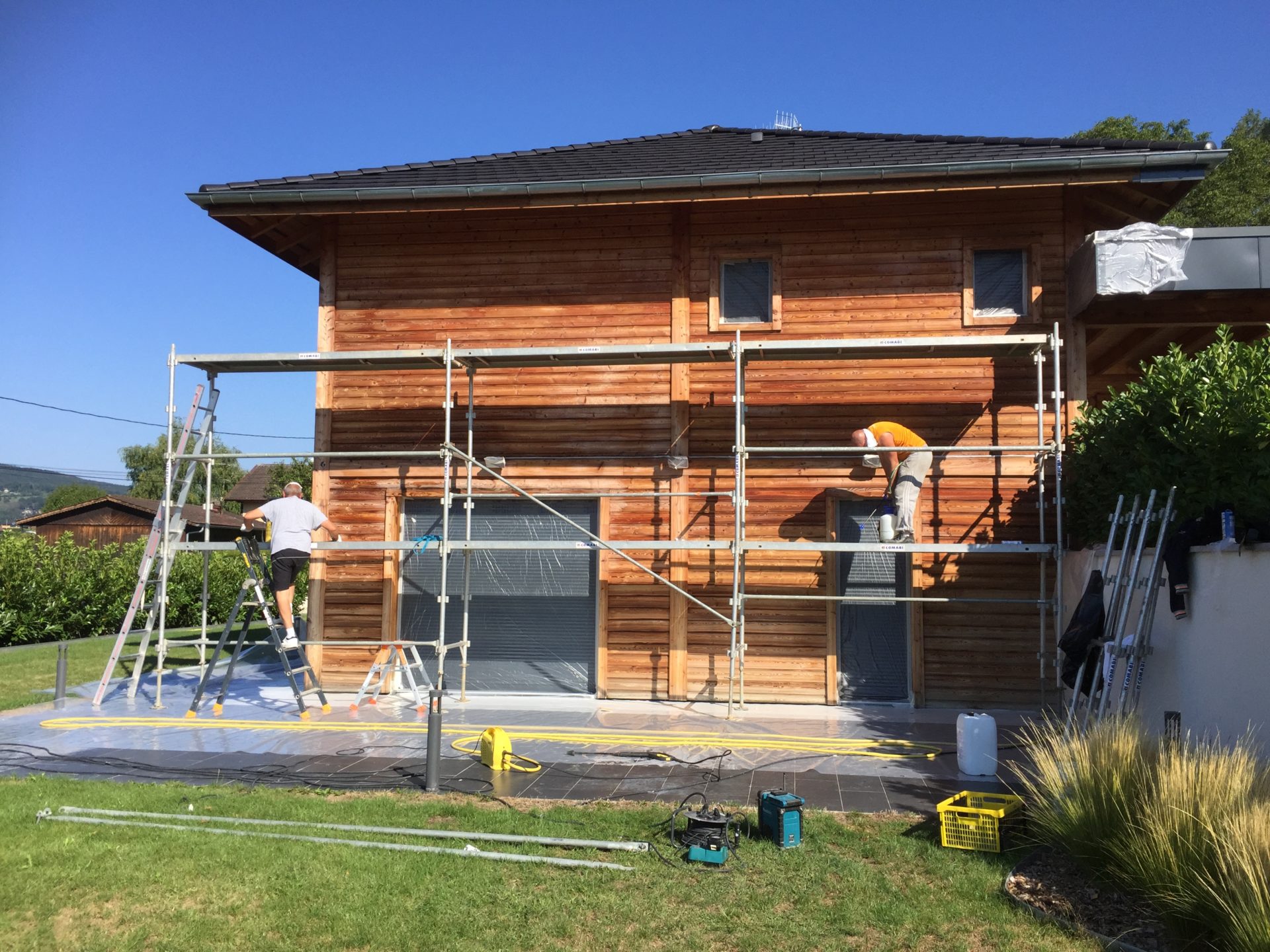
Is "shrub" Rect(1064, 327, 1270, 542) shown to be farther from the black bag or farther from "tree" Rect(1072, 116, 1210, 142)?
"tree" Rect(1072, 116, 1210, 142)

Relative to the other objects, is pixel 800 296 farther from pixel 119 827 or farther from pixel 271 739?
pixel 119 827

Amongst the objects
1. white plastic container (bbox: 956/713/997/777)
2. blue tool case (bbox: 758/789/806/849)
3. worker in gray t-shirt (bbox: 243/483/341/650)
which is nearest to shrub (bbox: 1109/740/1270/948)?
blue tool case (bbox: 758/789/806/849)

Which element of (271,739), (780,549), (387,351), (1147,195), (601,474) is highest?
(1147,195)

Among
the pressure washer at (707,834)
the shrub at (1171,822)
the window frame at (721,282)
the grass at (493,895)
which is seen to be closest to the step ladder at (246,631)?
the grass at (493,895)

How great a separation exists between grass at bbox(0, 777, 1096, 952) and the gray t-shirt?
163 inches

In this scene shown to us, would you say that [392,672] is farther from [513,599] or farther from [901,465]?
[901,465]

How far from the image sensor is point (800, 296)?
10477 mm

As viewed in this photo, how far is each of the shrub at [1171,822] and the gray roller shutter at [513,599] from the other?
601 cm

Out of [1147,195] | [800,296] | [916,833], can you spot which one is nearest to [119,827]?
[916,833]

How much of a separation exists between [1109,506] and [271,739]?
24.4 ft

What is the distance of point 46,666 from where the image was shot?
44.2ft

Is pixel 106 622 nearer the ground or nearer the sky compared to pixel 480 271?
nearer the ground

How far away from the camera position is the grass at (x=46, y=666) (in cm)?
1073

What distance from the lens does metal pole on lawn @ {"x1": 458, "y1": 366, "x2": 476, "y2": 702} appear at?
33.2 feet
